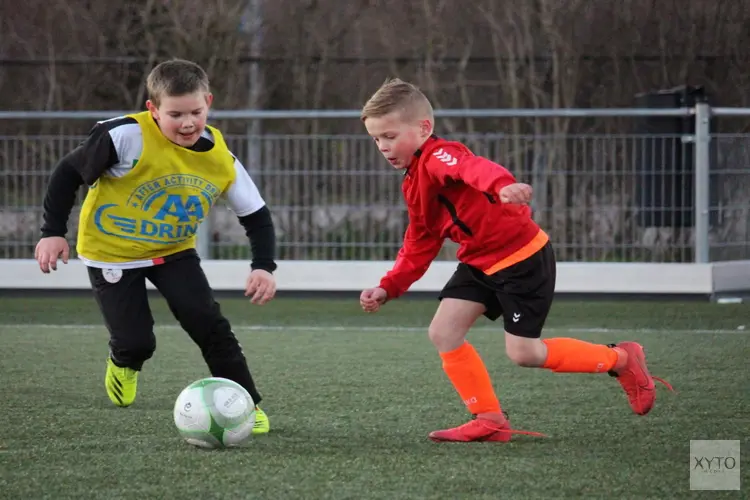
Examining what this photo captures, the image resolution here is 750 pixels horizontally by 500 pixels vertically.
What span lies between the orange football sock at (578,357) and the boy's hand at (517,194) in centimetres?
91

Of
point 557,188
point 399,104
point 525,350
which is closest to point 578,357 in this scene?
point 525,350

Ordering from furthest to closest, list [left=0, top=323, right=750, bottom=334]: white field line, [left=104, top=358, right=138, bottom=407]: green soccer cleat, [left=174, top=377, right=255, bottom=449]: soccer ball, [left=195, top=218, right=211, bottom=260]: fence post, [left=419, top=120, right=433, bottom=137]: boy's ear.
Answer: [left=195, top=218, right=211, bottom=260]: fence post, [left=0, top=323, right=750, bottom=334]: white field line, [left=104, top=358, right=138, bottom=407]: green soccer cleat, [left=419, top=120, right=433, bottom=137]: boy's ear, [left=174, top=377, right=255, bottom=449]: soccer ball

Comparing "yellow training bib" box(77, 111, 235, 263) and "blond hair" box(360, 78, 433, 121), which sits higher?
"blond hair" box(360, 78, 433, 121)

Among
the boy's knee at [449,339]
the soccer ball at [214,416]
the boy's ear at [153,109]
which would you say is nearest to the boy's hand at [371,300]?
the boy's knee at [449,339]

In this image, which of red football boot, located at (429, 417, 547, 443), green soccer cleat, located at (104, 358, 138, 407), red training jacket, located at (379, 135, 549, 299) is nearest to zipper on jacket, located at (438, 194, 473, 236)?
red training jacket, located at (379, 135, 549, 299)

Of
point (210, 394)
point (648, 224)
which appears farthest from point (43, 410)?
point (648, 224)

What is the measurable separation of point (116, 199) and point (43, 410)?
0.90 meters

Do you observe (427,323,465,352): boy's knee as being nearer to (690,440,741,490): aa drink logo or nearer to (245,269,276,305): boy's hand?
(245,269,276,305): boy's hand

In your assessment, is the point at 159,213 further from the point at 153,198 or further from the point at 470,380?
the point at 470,380

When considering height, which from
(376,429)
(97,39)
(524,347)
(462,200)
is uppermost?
(97,39)

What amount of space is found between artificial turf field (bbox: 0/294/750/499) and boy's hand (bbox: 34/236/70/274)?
0.58 meters

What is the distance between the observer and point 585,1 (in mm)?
12508

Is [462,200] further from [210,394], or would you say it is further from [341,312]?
[341,312]

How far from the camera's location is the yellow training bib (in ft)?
14.9
